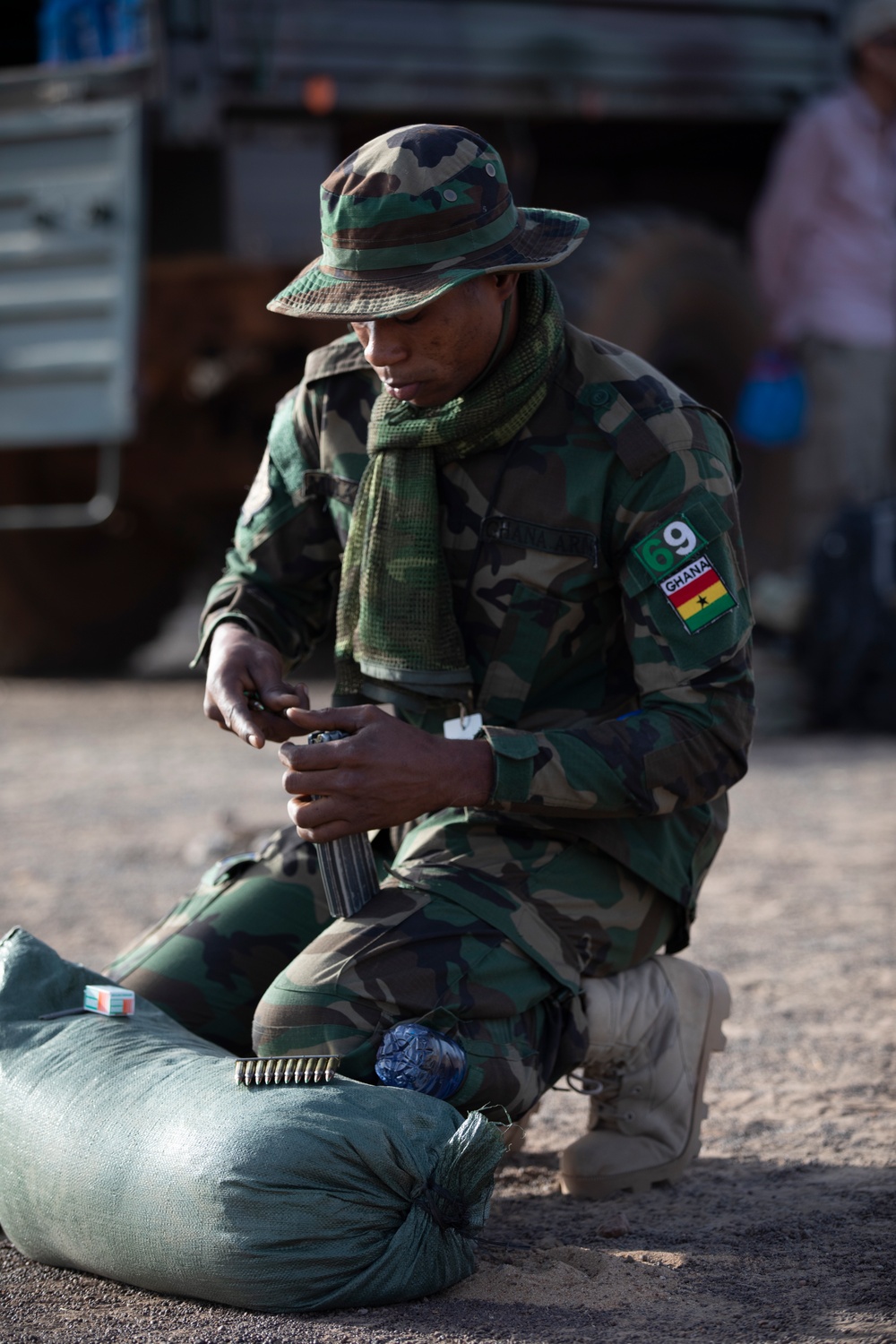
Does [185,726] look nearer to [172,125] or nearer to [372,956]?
[172,125]

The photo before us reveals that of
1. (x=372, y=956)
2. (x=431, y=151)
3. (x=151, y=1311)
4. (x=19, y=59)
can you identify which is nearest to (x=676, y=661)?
(x=372, y=956)

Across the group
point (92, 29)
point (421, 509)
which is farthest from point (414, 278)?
point (92, 29)

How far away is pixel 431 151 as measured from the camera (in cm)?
237

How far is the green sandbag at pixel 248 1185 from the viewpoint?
2.02 meters

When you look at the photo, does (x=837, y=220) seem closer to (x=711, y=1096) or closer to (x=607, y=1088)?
(x=711, y=1096)

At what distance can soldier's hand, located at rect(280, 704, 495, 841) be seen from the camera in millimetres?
2209

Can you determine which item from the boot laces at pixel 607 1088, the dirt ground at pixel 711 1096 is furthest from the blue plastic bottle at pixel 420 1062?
the boot laces at pixel 607 1088

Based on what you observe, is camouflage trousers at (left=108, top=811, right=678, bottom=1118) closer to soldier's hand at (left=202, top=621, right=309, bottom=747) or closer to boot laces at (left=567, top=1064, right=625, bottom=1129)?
boot laces at (left=567, top=1064, right=625, bottom=1129)

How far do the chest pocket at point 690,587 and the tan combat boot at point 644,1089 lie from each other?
18.8 inches

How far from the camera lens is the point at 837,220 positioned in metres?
7.01

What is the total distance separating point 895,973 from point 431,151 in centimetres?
195

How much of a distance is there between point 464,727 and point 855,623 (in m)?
3.61

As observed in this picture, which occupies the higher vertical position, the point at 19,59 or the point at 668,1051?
the point at 19,59

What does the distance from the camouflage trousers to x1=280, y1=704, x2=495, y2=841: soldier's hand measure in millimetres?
173
